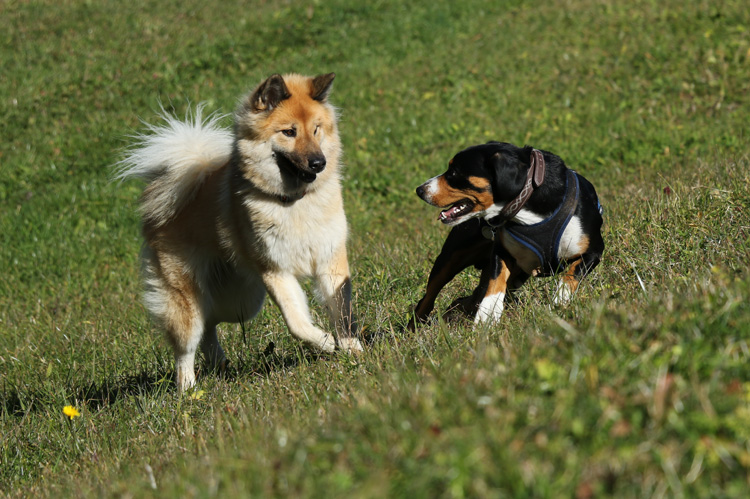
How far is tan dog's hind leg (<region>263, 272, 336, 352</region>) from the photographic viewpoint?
15.4 ft

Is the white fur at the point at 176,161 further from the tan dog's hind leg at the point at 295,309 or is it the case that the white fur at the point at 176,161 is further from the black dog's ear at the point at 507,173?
the black dog's ear at the point at 507,173

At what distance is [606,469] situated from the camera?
5.84 feet

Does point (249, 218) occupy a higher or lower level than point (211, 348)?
higher

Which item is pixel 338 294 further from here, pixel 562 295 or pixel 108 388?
pixel 108 388

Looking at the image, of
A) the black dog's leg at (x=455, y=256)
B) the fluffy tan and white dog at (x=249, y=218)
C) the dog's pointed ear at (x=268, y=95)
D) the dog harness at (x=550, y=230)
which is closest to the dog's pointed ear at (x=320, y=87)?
the fluffy tan and white dog at (x=249, y=218)

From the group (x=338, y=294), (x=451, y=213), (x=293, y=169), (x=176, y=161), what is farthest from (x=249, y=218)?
(x=451, y=213)

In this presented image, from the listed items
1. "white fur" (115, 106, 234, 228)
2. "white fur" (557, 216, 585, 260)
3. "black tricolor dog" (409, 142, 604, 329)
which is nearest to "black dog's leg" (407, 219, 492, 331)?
A: "black tricolor dog" (409, 142, 604, 329)

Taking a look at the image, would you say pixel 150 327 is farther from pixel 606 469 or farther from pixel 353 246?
pixel 606 469

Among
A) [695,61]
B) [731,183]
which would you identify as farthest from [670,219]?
[695,61]

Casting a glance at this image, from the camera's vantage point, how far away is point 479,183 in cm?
467

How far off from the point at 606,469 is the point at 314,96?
3.79 m

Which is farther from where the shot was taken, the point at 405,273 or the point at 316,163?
the point at 405,273

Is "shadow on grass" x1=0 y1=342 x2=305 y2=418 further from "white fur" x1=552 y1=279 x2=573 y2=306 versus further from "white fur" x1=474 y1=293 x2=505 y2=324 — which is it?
"white fur" x1=552 y1=279 x2=573 y2=306

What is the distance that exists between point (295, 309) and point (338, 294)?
0.32m
